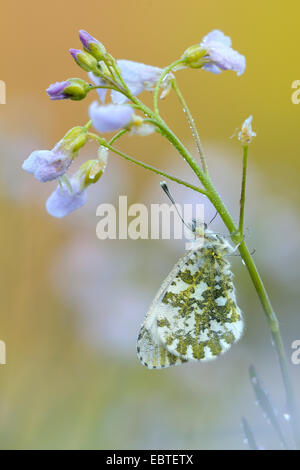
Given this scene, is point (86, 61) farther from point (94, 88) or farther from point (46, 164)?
point (46, 164)

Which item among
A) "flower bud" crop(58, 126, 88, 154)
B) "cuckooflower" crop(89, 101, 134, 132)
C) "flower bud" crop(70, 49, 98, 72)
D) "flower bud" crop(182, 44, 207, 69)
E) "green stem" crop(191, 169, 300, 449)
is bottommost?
"green stem" crop(191, 169, 300, 449)

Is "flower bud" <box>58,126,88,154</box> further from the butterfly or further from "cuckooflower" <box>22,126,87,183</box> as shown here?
the butterfly

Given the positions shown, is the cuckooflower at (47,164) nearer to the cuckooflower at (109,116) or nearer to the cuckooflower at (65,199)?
the cuckooflower at (65,199)

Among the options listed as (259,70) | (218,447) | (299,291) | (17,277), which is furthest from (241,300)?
(259,70)

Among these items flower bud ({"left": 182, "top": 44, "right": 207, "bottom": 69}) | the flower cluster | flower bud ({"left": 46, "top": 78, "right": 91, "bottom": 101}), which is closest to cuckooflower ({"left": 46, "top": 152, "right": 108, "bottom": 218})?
the flower cluster

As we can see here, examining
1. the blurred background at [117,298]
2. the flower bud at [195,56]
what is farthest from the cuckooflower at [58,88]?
the blurred background at [117,298]

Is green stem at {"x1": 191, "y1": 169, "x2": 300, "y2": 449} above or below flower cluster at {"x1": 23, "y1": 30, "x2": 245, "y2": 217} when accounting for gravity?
below

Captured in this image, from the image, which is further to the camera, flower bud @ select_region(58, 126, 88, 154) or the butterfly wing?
the butterfly wing
